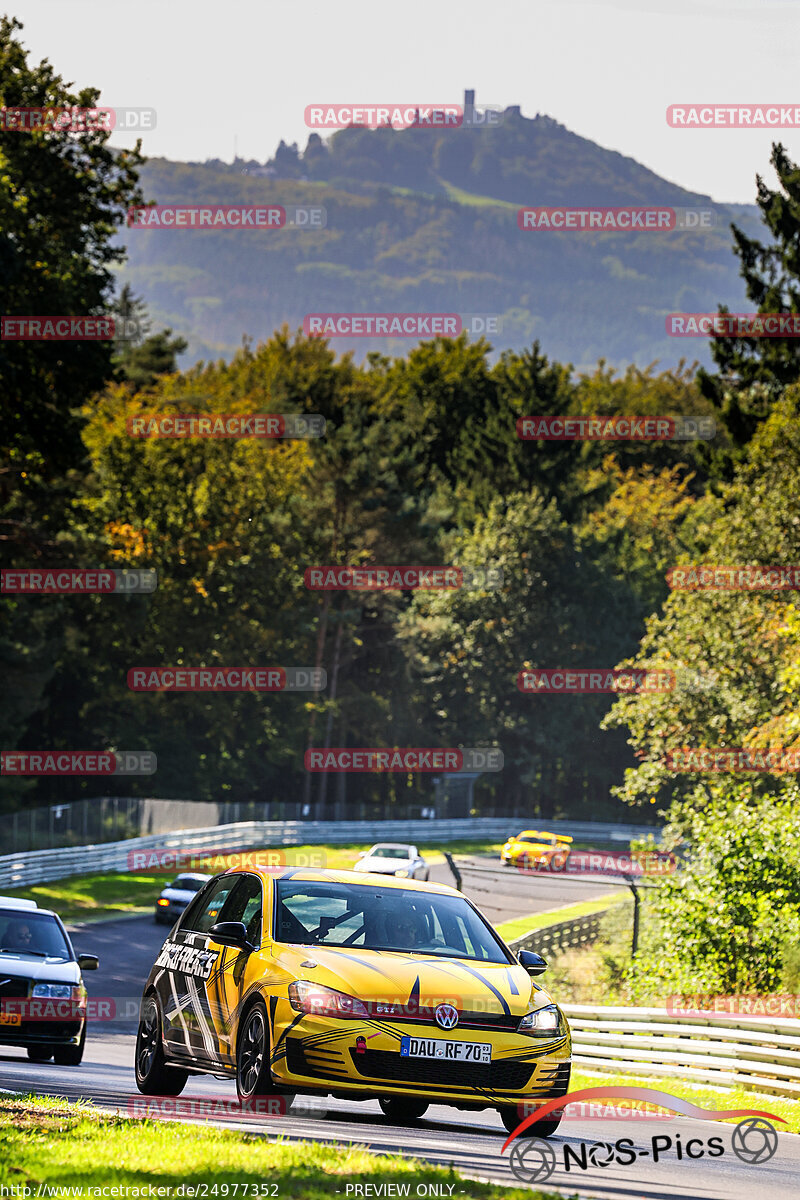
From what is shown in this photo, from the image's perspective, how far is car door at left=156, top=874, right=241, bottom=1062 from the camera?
9781 mm

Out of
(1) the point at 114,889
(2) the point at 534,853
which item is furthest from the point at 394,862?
(2) the point at 534,853

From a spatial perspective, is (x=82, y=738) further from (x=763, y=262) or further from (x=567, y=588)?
(x=763, y=262)

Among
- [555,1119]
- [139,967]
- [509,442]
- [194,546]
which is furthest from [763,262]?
[509,442]

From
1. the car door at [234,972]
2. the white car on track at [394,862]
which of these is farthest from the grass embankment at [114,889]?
the car door at [234,972]

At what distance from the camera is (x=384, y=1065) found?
8.45m

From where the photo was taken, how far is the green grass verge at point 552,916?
29734mm

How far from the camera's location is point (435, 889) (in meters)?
10.2

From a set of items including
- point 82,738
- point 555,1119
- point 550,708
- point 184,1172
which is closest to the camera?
point 184,1172

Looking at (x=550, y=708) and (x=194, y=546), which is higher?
(x=194, y=546)

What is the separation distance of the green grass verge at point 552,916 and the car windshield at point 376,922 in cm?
1719

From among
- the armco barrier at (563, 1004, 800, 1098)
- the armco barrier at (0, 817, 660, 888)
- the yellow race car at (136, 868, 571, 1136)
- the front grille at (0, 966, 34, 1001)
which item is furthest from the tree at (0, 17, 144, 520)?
the yellow race car at (136, 868, 571, 1136)

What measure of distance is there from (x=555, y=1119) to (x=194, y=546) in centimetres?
6021

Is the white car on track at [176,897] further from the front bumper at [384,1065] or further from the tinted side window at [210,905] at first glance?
the front bumper at [384,1065]

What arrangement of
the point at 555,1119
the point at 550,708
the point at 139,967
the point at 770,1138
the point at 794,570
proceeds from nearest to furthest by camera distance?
1. the point at 555,1119
2. the point at 770,1138
3. the point at 139,967
4. the point at 794,570
5. the point at 550,708
